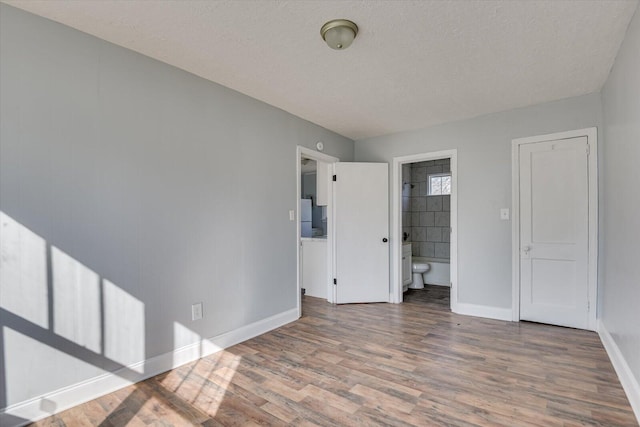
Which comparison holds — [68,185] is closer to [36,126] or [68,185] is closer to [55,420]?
[36,126]

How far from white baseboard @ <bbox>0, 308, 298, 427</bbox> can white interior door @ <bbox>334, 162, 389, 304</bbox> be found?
63.3 inches

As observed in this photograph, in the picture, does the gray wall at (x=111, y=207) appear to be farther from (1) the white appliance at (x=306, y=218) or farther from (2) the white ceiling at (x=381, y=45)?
(1) the white appliance at (x=306, y=218)

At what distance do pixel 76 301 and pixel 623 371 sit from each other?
3.62m

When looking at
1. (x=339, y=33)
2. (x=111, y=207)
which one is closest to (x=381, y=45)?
(x=339, y=33)

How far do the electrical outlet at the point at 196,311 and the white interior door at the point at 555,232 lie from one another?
3335mm

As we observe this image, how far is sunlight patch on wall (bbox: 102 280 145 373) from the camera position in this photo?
7.09ft

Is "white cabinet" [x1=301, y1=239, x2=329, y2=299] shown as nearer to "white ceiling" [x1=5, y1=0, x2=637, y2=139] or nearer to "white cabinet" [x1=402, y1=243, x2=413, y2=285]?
"white cabinet" [x1=402, y1=243, x2=413, y2=285]

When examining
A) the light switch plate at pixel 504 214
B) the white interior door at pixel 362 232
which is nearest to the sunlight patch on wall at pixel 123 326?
the white interior door at pixel 362 232

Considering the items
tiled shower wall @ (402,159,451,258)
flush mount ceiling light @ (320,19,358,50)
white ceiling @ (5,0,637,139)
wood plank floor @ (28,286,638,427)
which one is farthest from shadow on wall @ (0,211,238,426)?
tiled shower wall @ (402,159,451,258)

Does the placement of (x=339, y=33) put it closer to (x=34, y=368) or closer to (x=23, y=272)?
(x=23, y=272)

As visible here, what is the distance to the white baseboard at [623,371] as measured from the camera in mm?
1873

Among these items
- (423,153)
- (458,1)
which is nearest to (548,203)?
(423,153)

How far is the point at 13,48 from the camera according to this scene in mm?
1836

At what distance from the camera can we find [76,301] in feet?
6.64
